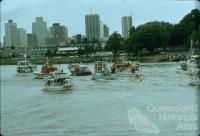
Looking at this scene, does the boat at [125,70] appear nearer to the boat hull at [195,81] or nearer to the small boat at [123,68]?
the small boat at [123,68]

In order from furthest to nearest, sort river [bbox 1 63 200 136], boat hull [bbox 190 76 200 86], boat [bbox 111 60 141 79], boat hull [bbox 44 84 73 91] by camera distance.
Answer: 1. boat [bbox 111 60 141 79]
2. boat hull [bbox 44 84 73 91]
3. boat hull [bbox 190 76 200 86]
4. river [bbox 1 63 200 136]

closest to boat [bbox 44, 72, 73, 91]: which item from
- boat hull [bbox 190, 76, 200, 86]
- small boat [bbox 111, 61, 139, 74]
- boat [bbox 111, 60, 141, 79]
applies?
boat hull [bbox 190, 76, 200, 86]

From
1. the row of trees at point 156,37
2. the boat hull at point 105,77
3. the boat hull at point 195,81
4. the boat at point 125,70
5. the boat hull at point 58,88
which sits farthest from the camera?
the row of trees at point 156,37

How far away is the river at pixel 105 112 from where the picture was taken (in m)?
7.22

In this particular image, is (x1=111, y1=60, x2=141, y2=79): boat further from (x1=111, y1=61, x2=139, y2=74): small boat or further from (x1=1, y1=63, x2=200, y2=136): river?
(x1=1, y1=63, x2=200, y2=136): river

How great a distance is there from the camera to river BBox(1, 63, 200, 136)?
23.7 ft

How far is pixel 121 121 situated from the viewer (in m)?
7.95

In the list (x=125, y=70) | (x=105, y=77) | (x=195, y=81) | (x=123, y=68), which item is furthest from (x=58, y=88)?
(x=123, y=68)

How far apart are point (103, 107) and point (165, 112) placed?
3.91ft

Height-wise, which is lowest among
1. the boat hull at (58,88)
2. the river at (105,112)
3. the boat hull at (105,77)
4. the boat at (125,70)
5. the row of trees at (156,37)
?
the river at (105,112)

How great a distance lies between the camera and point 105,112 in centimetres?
913

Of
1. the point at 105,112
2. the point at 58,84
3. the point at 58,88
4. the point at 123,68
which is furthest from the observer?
the point at 123,68

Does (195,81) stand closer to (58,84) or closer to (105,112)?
(58,84)

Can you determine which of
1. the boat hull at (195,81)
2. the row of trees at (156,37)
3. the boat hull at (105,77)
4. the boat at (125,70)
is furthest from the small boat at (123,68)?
the row of trees at (156,37)
